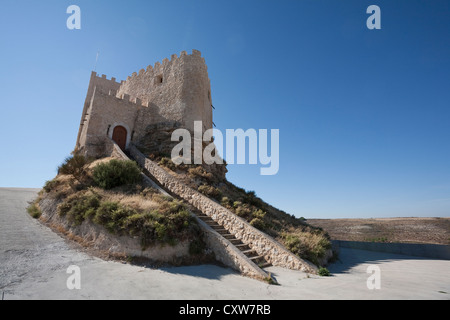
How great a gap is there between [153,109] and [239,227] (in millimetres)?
15898

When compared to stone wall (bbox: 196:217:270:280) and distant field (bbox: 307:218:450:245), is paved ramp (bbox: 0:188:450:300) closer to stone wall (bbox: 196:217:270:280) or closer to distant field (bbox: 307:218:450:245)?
stone wall (bbox: 196:217:270:280)

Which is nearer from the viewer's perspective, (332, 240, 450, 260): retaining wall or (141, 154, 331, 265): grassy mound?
(141, 154, 331, 265): grassy mound

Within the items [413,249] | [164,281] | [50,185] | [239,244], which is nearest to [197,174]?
[239,244]

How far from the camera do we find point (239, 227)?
905 cm

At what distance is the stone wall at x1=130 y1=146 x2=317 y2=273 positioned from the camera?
7602 millimetres

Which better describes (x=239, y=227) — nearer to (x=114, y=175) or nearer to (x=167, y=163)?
(x=114, y=175)

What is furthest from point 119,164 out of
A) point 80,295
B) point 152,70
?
point 152,70

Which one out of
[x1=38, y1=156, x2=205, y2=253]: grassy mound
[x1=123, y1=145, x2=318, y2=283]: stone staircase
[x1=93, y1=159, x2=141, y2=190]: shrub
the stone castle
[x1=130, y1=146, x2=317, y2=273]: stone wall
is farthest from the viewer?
the stone castle

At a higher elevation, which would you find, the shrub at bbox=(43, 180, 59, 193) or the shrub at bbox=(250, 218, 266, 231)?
the shrub at bbox=(43, 180, 59, 193)

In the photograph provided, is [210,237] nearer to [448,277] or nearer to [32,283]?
[32,283]

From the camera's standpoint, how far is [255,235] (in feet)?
28.0

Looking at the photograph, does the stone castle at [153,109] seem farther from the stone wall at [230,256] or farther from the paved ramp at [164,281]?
the stone wall at [230,256]

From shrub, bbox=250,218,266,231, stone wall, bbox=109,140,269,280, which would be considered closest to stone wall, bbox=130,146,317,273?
shrub, bbox=250,218,266,231
